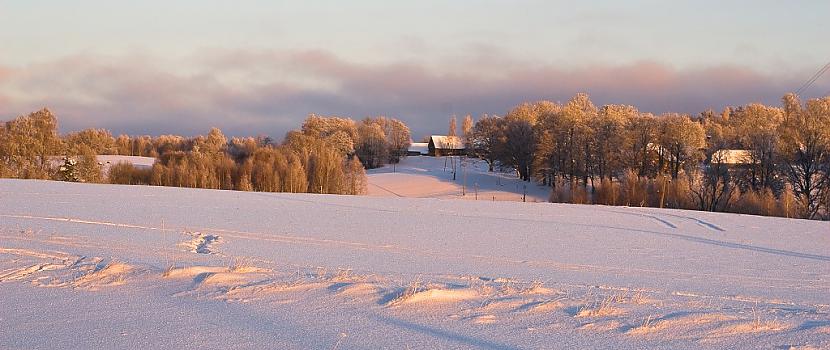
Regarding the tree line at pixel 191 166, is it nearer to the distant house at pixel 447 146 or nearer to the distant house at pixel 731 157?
the distant house at pixel 731 157

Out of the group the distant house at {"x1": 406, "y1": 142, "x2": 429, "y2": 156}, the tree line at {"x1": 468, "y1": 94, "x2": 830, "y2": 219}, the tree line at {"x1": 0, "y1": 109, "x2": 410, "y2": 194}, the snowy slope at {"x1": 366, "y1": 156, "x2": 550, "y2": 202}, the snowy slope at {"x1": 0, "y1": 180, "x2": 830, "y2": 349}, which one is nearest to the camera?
the snowy slope at {"x1": 0, "y1": 180, "x2": 830, "y2": 349}

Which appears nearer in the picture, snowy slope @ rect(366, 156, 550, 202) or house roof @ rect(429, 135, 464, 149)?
snowy slope @ rect(366, 156, 550, 202)

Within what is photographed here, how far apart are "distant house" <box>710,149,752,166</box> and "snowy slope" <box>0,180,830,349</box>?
28509 mm

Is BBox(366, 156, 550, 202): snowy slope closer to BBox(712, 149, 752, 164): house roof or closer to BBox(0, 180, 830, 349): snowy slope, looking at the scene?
BBox(712, 149, 752, 164): house roof

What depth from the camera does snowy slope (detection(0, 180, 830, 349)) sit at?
528cm

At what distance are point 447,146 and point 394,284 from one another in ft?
283

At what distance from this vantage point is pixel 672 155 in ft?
165

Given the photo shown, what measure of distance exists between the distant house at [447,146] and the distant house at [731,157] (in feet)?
144

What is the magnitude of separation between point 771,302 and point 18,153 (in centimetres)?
4273

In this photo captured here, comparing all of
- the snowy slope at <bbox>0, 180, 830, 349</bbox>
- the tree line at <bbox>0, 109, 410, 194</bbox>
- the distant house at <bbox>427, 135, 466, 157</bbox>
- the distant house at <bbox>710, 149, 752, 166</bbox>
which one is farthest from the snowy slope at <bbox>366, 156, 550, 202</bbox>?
the snowy slope at <bbox>0, 180, 830, 349</bbox>

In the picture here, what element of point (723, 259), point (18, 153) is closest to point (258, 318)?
point (723, 259)

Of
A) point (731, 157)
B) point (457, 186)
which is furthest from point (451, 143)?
point (731, 157)

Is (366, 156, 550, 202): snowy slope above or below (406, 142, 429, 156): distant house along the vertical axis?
below

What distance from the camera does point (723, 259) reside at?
11.1m
